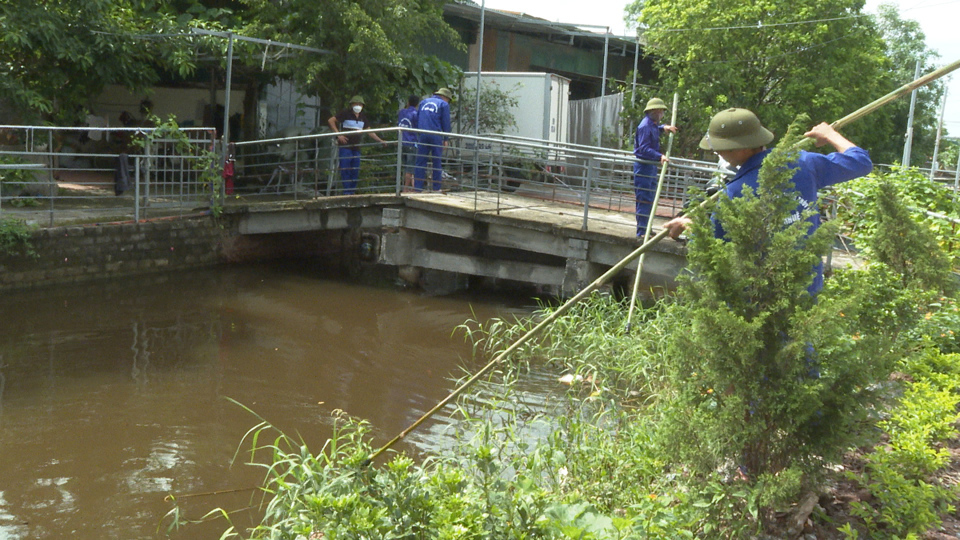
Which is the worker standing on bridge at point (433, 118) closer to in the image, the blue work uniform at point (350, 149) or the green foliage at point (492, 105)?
the blue work uniform at point (350, 149)

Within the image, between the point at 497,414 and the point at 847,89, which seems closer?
the point at 497,414

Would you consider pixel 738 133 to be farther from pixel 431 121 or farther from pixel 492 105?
pixel 492 105

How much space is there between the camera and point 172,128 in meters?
11.6

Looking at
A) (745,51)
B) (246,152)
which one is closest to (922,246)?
(246,152)

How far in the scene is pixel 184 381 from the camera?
7371 millimetres

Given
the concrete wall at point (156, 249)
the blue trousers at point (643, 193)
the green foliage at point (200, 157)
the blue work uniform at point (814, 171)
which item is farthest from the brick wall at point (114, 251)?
the blue work uniform at point (814, 171)

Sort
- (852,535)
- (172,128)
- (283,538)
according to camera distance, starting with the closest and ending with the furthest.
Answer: (852,535)
(283,538)
(172,128)

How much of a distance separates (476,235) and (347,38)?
445 centimetres

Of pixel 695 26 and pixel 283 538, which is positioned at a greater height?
pixel 695 26

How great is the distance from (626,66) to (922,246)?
23.6 m

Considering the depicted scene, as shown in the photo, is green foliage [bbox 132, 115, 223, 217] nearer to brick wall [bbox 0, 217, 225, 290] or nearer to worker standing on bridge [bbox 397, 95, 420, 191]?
brick wall [bbox 0, 217, 225, 290]

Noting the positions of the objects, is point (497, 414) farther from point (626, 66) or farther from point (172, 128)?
point (626, 66)

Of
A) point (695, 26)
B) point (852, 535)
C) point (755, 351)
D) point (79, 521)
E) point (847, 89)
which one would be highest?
point (695, 26)

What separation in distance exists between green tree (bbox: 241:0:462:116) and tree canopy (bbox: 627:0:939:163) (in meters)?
10.4
